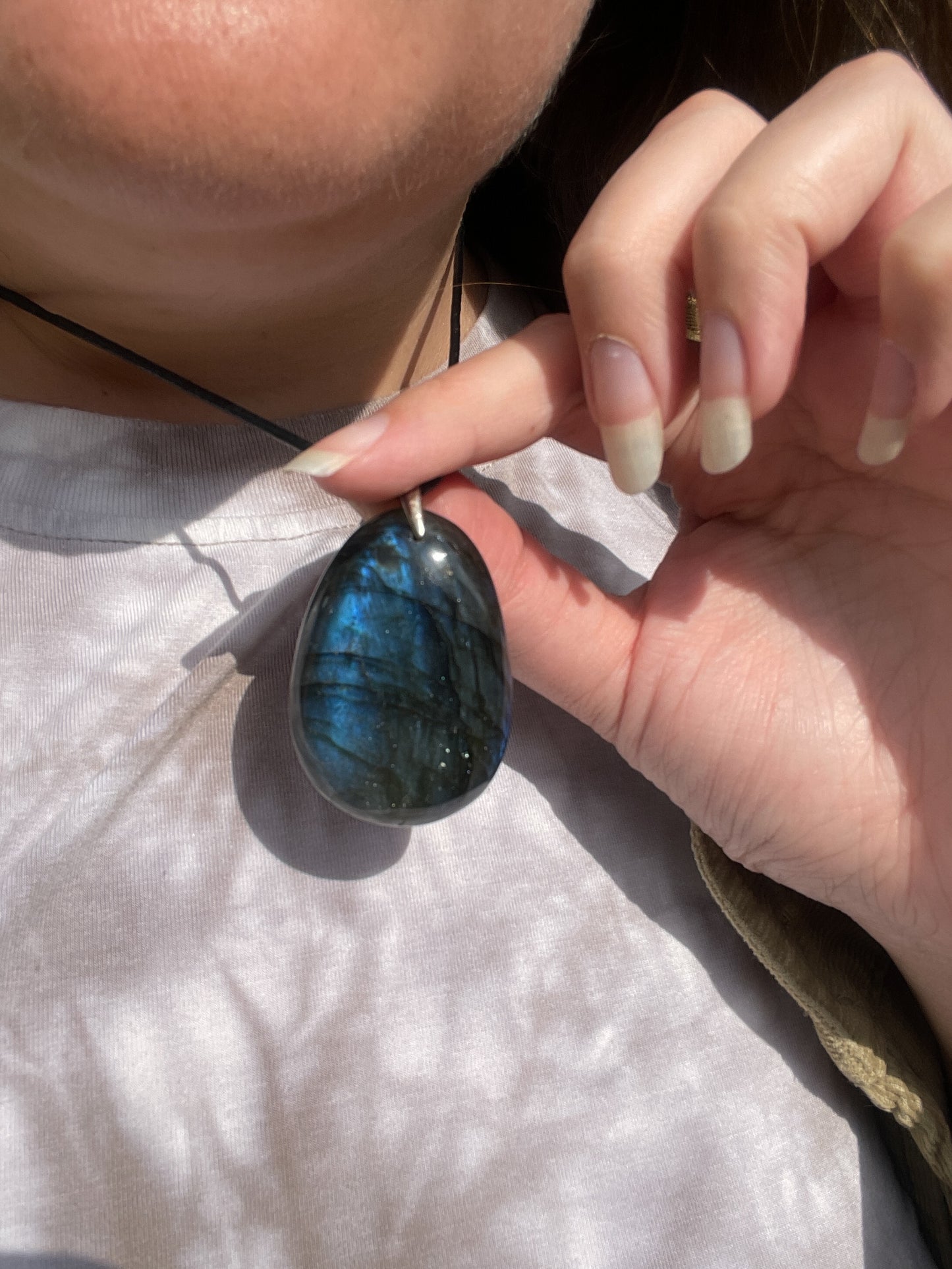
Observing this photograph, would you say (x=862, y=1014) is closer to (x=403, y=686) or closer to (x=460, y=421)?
(x=403, y=686)

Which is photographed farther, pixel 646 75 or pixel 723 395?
pixel 646 75

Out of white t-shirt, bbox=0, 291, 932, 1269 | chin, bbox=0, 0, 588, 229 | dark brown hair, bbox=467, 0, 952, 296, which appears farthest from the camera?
dark brown hair, bbox=467, 0, 952, 296

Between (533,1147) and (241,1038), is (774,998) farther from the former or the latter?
(241,1038)

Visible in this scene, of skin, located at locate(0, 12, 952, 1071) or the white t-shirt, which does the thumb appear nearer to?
skin, located at locate(0, 12, 952, 1071)

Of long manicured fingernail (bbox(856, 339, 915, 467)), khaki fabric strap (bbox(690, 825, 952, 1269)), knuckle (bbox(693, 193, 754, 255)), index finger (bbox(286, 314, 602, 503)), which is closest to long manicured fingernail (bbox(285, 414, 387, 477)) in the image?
index finger (bbox(286, 314, 602, 503))

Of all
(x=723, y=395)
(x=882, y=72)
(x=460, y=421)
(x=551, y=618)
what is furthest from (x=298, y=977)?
(x=882, y=72)

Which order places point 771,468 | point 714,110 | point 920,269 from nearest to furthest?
point 920,269
point 714,110
point 771,468

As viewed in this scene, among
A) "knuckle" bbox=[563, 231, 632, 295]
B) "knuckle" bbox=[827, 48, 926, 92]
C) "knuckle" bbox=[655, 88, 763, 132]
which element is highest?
"knuckle" bbox=[827, 48, 926, 92]
